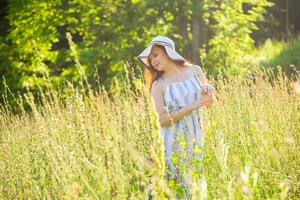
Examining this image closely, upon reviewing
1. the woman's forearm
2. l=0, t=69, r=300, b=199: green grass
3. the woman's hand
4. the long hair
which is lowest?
l=0, t=69, r=300, b=199: green grass

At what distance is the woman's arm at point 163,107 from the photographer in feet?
12.8

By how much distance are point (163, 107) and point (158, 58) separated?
425 mm

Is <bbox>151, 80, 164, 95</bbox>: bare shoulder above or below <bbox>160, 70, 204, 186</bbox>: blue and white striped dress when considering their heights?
above

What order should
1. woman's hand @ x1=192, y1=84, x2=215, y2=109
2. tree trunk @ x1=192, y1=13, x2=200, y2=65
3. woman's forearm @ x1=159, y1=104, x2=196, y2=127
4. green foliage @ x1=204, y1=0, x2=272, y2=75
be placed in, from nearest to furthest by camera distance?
1. woman's hand @ x1=192, y1=84, x2=215, y2=109
2. woman's forearm @ x1=159, y1=104, x2=196, y2=127
3. green foliage @ x1=204, y1=0, x2=272, y2=75
4. tree trunk @ x1=192, y1=13, x2=200, y2=65

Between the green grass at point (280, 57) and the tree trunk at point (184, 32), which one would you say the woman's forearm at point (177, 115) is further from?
the tree trunk at point (184, 32)

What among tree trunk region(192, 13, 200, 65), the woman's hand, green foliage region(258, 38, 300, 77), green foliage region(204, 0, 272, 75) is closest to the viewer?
the woman's hand

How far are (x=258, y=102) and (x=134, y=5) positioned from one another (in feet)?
23.9

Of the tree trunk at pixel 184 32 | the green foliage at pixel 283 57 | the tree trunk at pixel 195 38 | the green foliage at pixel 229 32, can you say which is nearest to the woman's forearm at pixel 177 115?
the green foliage at pixel 229 32

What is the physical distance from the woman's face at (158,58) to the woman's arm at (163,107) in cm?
11

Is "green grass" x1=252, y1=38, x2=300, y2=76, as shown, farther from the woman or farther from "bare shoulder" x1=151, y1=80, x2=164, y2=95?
"bare shoulder" x1=151, y1=80, x2=164, y2=95

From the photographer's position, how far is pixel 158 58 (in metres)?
4.23

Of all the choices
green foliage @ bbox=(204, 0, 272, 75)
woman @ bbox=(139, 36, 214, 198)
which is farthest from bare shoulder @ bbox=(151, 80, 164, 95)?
green foliage @ bbox=(204, 0, 272, 75)

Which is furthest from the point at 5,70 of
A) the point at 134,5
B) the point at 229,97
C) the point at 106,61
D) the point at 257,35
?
the point at 257,35

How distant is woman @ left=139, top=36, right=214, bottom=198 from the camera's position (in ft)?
12.9
